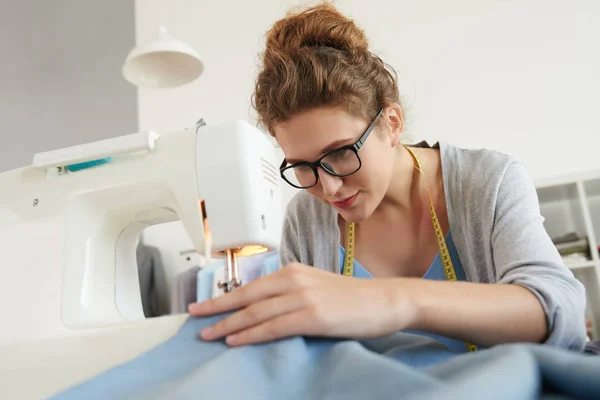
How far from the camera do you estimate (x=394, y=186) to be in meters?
1.39

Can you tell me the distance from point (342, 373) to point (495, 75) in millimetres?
2891

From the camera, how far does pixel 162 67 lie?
2504 millimetres

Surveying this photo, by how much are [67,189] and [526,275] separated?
0.81 m

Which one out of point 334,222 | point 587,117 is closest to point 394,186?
point 334,222

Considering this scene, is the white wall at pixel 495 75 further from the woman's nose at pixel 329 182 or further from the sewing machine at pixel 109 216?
the sewing machine at pixel 109 216

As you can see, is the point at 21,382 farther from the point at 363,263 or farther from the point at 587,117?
the point at 587,117

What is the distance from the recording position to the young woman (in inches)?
25.6

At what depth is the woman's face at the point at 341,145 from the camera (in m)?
1.10

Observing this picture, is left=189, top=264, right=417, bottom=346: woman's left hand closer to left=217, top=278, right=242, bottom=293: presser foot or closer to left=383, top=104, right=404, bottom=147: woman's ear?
left=217, top=278, right=242, bottom=293: presser foot

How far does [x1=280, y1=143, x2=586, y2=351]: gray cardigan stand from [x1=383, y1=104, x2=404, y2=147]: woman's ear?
0.39 feet

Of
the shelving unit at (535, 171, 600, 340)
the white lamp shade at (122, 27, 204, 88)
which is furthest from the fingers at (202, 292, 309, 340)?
the shelving unit at (535, 171, 600, 340)

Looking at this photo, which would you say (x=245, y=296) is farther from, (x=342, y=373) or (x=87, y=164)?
(x=87, y=164)

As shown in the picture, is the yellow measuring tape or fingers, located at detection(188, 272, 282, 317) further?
the yellow measuring tape

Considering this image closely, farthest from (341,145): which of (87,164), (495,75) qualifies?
(495,75)
